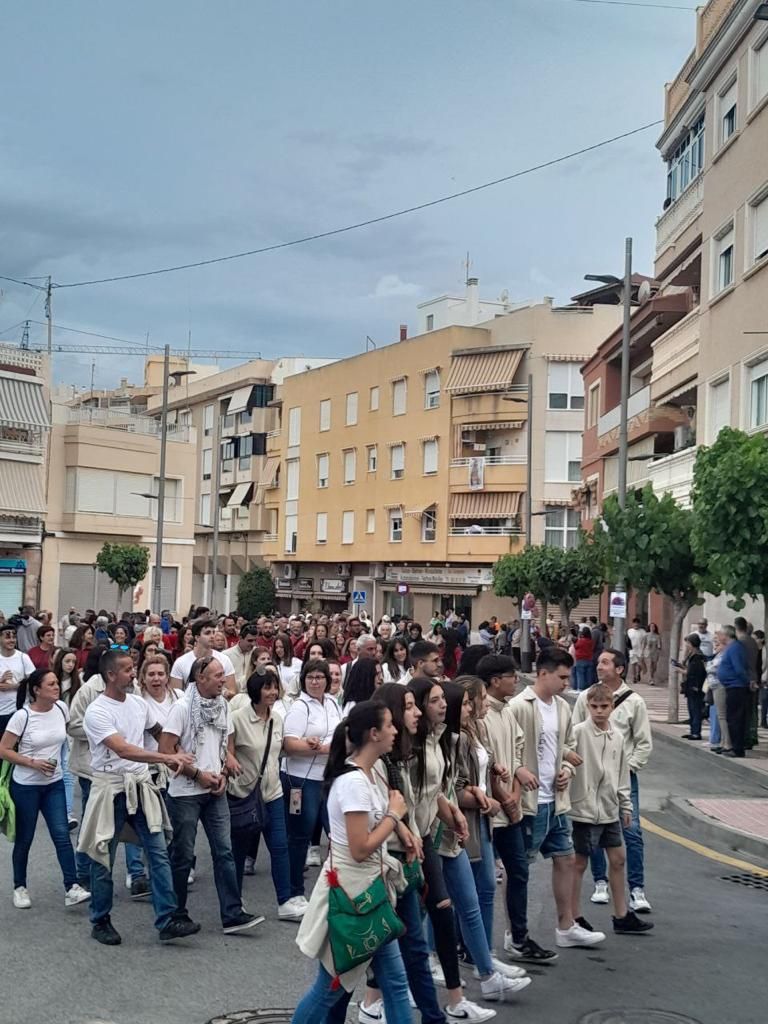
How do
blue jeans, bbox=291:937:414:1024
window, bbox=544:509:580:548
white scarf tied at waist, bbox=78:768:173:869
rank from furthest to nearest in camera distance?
window, bbox=544:509:580:548, white scarf tied at waist, bbox=78:768:173:869, blue jeans, bbox=291:937:414:1024

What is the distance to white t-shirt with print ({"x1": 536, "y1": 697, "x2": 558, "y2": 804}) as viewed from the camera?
739 centimetres

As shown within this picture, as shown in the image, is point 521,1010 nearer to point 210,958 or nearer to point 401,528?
point 210,958

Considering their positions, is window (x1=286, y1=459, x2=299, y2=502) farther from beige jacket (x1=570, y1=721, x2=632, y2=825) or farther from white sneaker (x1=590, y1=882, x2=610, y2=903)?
beige jacket (x1=570, y1=721, x2=632, y2=825)

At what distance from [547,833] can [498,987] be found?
1.13 metres

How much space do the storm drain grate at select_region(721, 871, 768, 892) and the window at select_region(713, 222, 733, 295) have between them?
17.6 metres

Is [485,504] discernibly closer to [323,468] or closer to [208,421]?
[323,468]

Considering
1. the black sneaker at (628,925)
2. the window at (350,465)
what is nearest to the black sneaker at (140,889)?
the black sneaker at (628,925)

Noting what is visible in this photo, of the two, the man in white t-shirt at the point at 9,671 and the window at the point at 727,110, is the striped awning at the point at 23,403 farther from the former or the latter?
the man in white t-shirt at the point at 9,671

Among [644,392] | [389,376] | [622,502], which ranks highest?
[389,376]

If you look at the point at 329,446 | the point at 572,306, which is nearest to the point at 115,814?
the point at 572,306

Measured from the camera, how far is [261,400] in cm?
7225

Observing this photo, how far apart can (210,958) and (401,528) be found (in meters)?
50.2

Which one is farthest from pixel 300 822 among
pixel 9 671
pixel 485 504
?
pixel 485 504

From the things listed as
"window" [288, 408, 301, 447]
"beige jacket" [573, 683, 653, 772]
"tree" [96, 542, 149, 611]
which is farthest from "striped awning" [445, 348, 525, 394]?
"beige jacket" [573, 683, 653, 772]
